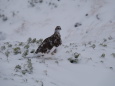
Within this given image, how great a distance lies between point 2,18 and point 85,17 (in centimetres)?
662

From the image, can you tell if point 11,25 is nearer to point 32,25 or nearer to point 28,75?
point 32,25

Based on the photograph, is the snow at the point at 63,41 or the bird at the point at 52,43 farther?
the bird at the point at 52,43

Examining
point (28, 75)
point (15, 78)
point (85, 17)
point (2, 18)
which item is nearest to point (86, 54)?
point (28, 75)

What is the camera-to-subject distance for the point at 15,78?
5.01m

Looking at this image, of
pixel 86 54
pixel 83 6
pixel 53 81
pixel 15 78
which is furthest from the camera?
pixel 83 6

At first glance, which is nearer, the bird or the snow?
the snow

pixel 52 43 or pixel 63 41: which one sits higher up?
pixel 63 41

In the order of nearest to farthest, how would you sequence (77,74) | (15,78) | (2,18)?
(15,78) < (77,74) < (2,18)

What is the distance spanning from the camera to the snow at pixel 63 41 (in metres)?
5.93

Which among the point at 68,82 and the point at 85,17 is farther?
the point at 85,17

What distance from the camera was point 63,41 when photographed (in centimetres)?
1422

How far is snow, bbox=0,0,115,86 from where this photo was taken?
593cm

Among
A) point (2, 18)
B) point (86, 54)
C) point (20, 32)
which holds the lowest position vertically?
point (86, 54)

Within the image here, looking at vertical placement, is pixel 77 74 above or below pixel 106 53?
below
